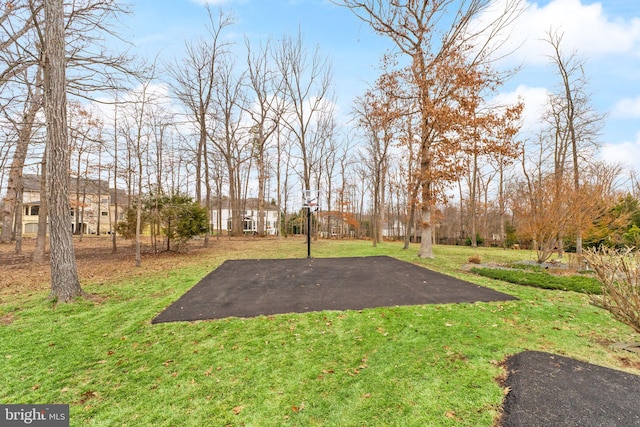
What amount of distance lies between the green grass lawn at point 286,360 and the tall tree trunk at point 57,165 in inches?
19.3

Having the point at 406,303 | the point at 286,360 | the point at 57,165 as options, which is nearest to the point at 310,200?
the point at 406,303

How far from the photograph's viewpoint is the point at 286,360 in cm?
317

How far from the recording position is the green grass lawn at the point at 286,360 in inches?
93.5

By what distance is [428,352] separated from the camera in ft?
10.7

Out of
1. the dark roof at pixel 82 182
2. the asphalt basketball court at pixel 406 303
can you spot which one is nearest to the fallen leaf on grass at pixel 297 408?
the asphalt basketball court at pixel 406 303

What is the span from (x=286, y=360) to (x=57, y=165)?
540 centimetres

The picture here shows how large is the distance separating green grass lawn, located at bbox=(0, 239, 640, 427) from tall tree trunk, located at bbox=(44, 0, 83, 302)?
491mm

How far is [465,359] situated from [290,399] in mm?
2014

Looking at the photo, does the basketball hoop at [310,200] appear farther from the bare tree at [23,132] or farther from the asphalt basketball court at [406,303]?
the bare tree at [23,132]

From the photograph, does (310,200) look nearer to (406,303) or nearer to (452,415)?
(406,303)

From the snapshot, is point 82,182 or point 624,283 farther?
point 82,182

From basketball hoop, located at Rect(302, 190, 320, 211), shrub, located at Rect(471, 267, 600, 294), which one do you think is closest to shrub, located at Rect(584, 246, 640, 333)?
shrub, located at Rect(471, 267, 600, 294)

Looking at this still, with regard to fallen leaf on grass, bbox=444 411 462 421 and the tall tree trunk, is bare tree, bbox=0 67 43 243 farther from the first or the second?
fallen leaf on grass, bbox=444 411 462 421

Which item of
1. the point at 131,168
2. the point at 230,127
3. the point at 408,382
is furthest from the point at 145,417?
the point at 230,127
